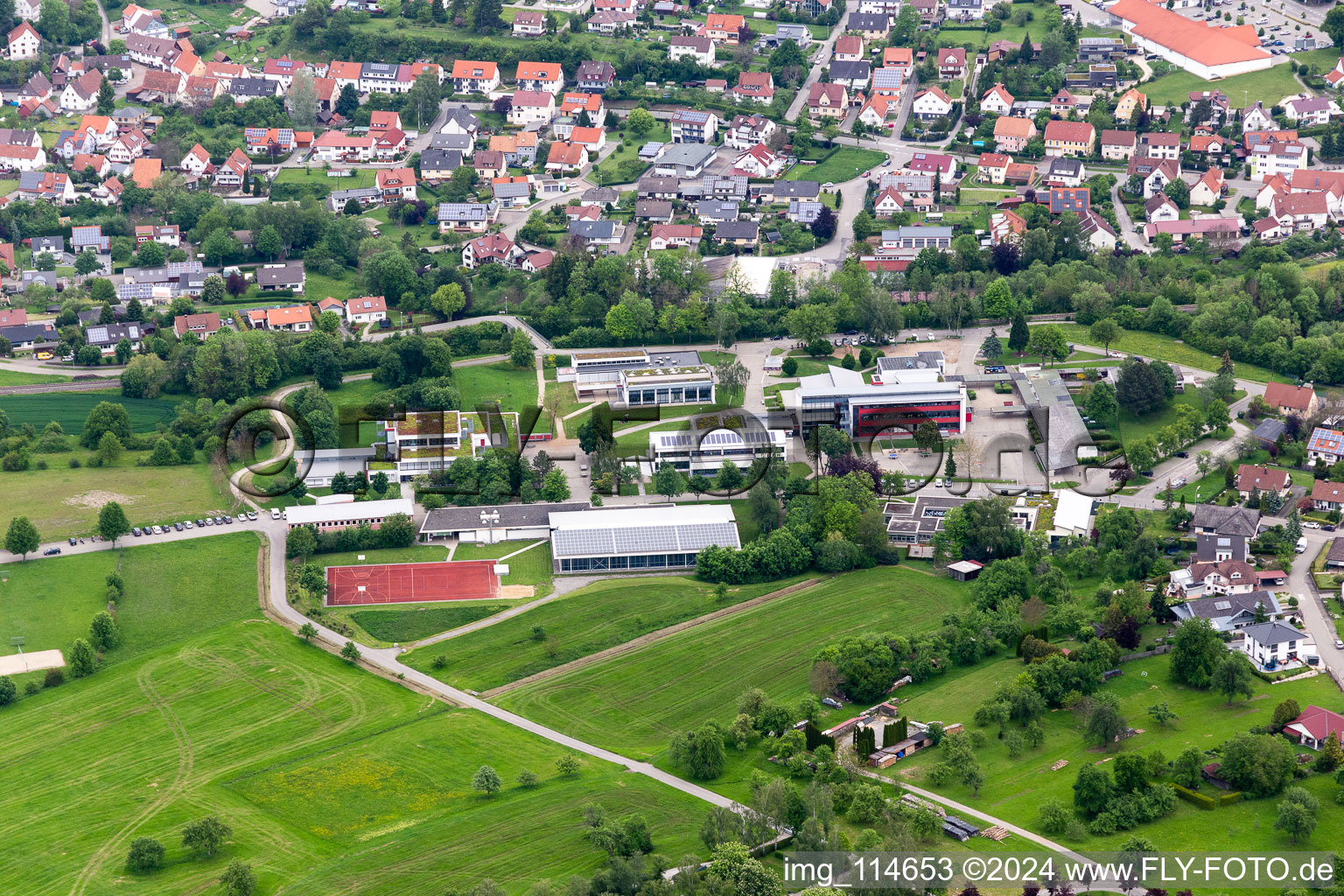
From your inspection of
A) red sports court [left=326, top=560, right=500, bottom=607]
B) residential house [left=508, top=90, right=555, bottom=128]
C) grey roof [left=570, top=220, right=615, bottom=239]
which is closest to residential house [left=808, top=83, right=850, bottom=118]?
residential house [left=508, top=90, right=555, bottom=128]

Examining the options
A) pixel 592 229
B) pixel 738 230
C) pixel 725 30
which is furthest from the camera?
pixel 725 30

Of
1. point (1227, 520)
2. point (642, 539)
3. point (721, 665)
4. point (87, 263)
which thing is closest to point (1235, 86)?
point (1227, 520)

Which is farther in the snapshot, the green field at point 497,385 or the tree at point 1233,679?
the green field at point 497,385

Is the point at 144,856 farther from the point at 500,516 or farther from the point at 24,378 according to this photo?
the point at 24,378

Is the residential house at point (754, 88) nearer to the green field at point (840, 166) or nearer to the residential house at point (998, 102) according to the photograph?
the green field at point (840, 166)

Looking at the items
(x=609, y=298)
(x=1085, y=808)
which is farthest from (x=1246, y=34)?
(x=1085, y=808)

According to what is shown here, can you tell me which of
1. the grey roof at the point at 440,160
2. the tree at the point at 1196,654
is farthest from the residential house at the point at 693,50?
the tree at the point at 1196,654
